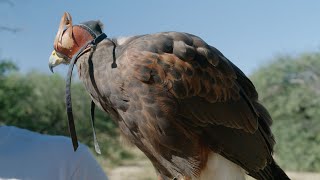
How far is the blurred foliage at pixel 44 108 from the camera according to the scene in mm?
10148

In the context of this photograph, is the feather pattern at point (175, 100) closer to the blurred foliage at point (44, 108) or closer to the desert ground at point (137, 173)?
the blurred foliage at point (44, 108)

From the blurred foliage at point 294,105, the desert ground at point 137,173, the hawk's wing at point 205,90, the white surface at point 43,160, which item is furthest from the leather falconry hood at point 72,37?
the blurred foliage at point 294,105

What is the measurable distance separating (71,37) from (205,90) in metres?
0.60

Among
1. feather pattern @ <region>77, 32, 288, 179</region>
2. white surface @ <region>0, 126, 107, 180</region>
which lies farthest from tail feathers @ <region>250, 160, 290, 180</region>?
white surface @ <region>0, 126, 107, 180</region>

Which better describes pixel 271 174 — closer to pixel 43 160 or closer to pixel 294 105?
pixel 43 160

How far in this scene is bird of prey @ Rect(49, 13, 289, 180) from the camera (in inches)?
72.5

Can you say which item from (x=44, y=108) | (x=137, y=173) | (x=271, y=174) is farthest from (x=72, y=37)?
(x=137, y=173)

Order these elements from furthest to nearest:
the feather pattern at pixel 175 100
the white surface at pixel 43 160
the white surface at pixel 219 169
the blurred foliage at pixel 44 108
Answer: the blurred foliage at pixel 44 108
the white surface at pixel 43 160
the white surface at pixel 219 169
the feather pattern at pixel 175 100

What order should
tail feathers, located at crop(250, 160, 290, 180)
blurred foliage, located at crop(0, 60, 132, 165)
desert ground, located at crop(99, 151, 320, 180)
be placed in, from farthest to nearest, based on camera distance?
desert ground, located at crop(99, 151, 320, 180), blurred foliage, located at crop(0, 60, 132, 165), tail feathers, located at crop(250, 160, 290, 180)

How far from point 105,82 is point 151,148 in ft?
1.11

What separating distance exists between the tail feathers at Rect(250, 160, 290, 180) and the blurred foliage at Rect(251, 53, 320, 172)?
962cm

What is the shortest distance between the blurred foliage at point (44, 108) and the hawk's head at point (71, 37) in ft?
25.1

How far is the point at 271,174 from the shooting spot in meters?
2.17

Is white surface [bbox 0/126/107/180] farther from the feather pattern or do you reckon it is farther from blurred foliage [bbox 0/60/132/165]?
blurred foliage [bbox 0/60/132/165]
